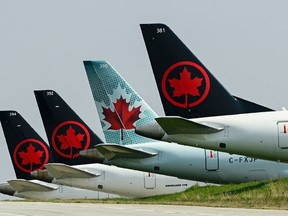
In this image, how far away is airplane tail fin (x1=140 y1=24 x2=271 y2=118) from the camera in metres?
44.9

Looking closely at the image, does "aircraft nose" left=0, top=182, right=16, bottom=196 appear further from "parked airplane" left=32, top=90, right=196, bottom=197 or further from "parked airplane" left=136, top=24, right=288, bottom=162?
"parked airplane" left=136, top=24, right=288, bottom=162

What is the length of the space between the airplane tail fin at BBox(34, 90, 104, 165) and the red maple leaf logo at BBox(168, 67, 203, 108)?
22.8 meters

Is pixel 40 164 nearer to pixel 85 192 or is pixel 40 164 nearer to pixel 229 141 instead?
pixel 85 192

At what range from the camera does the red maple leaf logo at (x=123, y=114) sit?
58.4 metres

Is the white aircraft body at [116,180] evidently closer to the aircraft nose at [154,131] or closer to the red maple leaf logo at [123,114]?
the red maple leaf logo at [123,114]

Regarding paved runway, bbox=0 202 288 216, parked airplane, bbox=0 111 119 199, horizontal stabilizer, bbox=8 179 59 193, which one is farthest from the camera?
parked airplane, bbox=0 111 119 199

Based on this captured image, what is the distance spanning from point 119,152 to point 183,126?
11.3 metres

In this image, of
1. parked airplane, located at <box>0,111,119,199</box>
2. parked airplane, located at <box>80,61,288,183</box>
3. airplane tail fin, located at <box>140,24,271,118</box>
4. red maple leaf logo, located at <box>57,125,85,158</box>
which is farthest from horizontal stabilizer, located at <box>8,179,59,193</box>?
airplane tail fin, located at <box>140,24,271,118</box>

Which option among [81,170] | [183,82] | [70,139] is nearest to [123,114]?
[81,170]

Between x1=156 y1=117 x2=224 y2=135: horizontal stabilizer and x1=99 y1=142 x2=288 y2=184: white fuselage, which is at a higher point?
x1=156 y1=117 x2=224 y2=135: horizontal stabilizer

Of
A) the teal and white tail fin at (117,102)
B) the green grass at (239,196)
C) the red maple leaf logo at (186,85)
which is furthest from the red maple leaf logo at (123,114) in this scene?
the red maple leaf logo at (186,85)

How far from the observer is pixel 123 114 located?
58.5 metres

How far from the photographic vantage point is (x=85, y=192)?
231 ft

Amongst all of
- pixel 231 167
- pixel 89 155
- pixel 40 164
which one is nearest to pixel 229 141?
pixel 231 167
